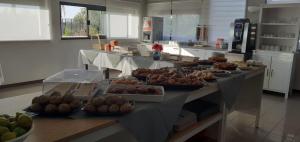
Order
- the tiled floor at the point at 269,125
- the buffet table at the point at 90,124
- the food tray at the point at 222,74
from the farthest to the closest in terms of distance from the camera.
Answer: the tiled floor at the point at 269,125, the food tray at the point at 222,74, the buffet table at the point at 90,124

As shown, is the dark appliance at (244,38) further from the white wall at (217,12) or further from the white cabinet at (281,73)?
the white wall at (217,12)

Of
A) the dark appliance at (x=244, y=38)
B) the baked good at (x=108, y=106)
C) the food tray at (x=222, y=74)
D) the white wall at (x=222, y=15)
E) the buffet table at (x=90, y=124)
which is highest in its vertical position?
the white wall at (x=222, y=15)

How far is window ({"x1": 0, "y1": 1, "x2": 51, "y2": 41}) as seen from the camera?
191 inches

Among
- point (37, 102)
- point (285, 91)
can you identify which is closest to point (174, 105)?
point (37, 102)

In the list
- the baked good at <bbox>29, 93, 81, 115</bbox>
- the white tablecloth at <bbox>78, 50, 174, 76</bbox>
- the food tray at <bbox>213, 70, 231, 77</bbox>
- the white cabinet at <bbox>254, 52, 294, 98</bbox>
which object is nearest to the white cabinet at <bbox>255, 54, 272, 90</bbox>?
the white cabinet at <bbox>254, 52, 294, 98</bbox>

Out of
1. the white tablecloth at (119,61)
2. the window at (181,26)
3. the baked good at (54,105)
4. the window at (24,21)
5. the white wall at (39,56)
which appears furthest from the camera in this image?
the window at (181,26)

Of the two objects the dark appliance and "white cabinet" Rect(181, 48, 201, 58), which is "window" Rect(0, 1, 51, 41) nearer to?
"white cabinet" Rect(181, 48, 201, 58)

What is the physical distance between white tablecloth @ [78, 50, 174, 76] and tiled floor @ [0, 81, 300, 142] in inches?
50.7

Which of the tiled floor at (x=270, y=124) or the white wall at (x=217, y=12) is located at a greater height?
the white wall at (x=217, y=12)

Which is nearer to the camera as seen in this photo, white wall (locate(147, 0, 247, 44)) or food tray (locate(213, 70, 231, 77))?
food tray (locate(213, 70, 231, 77))

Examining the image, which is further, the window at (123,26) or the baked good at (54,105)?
the window at (123,26)

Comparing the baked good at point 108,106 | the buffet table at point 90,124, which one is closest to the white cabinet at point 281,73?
the buffet table at point 90,124

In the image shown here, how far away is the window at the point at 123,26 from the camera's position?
7.13 m

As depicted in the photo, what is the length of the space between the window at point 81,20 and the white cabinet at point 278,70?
4233mm
